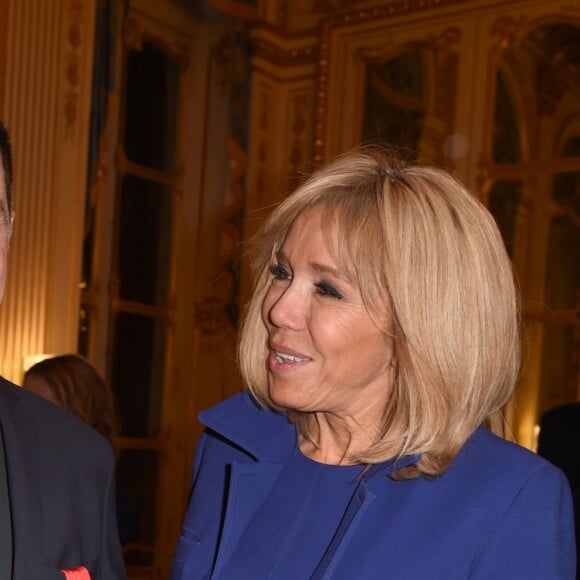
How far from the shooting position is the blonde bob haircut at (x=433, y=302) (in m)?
1.88

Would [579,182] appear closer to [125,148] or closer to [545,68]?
[545,68]

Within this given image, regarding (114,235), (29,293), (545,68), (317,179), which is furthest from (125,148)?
(317,179)

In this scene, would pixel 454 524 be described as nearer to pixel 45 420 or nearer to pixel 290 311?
pixel 290 311

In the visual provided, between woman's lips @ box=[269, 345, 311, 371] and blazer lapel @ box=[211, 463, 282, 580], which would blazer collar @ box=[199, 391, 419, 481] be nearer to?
blazer lapel @ box=[211, 463, 282, 580]

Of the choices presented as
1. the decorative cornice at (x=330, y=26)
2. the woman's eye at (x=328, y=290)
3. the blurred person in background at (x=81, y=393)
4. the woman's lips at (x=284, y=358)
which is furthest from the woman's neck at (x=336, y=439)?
the decorative cornice at (x=330, y=26)

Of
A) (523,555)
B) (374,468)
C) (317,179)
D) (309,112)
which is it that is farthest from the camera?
(309,112)

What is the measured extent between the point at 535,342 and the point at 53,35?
354 cm

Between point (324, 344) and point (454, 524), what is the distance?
1.39 feet

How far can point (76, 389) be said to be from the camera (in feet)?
12.9

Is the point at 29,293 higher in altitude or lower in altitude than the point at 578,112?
lower

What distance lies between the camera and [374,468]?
193cm

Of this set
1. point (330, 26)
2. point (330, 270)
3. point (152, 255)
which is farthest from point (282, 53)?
point (330, 270)

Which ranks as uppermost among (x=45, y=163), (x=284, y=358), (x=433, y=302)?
(x=45, y=163)

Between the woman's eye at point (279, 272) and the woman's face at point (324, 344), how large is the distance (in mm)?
60
